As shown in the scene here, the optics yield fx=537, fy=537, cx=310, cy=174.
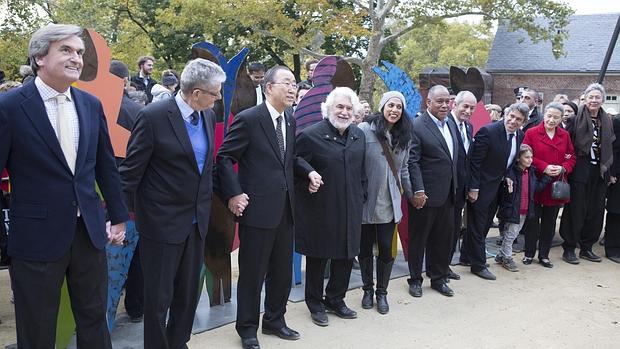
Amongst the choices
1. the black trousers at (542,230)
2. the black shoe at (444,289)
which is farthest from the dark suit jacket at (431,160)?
the black trousers at (542,230)

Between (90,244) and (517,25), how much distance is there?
18319 mm

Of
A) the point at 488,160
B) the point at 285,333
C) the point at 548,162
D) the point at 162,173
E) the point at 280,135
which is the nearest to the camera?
the point at 162,173

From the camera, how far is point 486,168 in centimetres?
535

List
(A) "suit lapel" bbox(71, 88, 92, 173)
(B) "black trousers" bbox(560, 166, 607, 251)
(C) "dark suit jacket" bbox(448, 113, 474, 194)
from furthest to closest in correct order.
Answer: (B) "black trousers" bbox(560, 166, 607, 251) → (C) "dark suit jacket" bbox(448, 113, 474, 194) → (A) "suit lapel" bbox(71, 88, 92, 173)

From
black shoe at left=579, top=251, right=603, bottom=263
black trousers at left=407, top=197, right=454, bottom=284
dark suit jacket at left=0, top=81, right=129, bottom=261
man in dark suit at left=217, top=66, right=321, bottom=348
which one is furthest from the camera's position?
black shoe at left=579, top=251, right=603, bottom=263

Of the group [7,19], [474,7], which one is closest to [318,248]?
[7,19]

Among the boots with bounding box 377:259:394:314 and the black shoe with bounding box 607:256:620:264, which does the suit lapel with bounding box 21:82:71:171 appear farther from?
the black shoe with bounding box 607:256:620:264

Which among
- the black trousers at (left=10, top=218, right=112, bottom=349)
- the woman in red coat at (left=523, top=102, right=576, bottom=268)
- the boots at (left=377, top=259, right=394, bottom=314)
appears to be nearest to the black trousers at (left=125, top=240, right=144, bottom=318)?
the black trousers at (left=10, top=218, right=112, bottom=349)

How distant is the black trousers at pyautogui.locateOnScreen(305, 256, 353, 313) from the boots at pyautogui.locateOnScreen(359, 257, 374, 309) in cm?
27

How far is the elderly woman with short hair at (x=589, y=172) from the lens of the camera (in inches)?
235

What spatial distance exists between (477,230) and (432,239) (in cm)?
76

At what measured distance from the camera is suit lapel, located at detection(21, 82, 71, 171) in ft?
7.84

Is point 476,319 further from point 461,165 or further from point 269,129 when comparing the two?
point 269,129

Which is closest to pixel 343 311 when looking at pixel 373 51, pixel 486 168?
pixel 486 168
